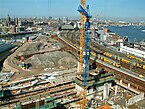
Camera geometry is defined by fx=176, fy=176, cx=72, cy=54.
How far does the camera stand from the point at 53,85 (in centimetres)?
3281

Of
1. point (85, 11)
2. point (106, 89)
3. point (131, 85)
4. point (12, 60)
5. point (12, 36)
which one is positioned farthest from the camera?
point (12, 36)

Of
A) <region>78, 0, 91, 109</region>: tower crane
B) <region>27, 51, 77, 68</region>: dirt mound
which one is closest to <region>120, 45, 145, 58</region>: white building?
<region>27, 51, 77, 68</region>: dirt mound

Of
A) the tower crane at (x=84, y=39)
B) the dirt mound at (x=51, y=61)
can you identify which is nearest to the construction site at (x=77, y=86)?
the tower crane at (x=84, y=39)

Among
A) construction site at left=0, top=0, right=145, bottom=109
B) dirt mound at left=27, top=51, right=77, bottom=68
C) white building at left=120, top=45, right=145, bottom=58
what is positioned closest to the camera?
construction site at left=0, top=0, right=145, bottom=109

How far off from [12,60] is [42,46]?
21.7 metres

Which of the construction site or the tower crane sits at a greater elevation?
the tower crane

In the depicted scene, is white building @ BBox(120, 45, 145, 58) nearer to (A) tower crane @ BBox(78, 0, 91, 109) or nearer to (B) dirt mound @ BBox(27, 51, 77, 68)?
(B) dirt mound @ BBox(27, 51, 77, 68)

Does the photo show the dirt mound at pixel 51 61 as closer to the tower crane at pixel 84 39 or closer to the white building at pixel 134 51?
the tower crane at pixel 84 39

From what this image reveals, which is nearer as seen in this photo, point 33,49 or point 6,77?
point 6,77

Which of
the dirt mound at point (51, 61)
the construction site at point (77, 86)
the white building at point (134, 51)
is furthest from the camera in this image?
the white building at point (134, 51)

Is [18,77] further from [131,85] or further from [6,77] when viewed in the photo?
[131,85]

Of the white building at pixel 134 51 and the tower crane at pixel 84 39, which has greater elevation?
the tower crane at pixel 84 39

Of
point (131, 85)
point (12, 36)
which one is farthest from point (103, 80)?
point (12, 36)

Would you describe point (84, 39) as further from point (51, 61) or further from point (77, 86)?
point (51, 61)
